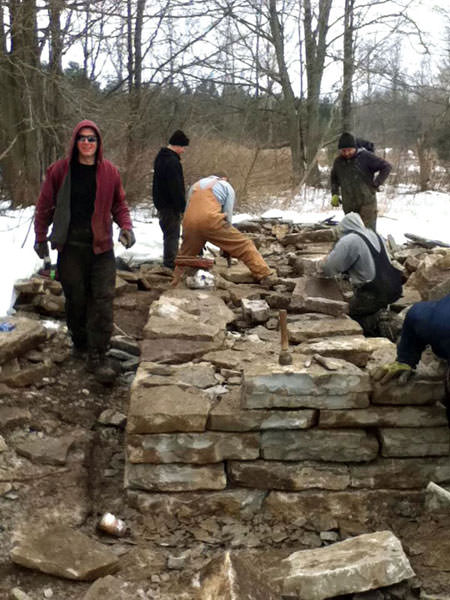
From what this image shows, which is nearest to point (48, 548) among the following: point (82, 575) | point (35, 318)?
point (82, 575)

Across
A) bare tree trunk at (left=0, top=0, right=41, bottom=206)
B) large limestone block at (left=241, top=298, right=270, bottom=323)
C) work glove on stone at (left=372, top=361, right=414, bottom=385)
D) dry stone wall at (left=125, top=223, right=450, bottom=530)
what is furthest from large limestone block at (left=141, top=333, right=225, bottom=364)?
bare tree trunk at (left=0, top=0, right=41, bottom=206)

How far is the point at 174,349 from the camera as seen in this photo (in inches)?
176

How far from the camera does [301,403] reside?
12.2ft

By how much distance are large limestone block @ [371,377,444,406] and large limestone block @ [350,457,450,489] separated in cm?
36

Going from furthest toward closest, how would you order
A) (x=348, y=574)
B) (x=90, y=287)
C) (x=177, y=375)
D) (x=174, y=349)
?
(x=90, y=287) → (x=174, y=349) → (x=177, y=375) → (x=348, y=574)

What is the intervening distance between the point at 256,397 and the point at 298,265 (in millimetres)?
3794

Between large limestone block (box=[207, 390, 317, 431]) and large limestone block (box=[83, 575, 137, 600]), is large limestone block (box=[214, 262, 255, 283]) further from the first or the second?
large limestone block (box=[83, 575, 137, 600])

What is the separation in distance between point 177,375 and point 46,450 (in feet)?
3.04

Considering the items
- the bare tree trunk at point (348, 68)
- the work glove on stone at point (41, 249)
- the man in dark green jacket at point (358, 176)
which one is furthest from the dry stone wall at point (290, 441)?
the bare tree trunk at point (348, 68)

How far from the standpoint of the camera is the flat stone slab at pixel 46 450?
391 cm

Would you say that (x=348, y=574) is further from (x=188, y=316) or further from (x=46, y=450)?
(x=188, y=316)

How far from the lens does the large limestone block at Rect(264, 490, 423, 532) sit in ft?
12.3

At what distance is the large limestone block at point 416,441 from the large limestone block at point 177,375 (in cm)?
112

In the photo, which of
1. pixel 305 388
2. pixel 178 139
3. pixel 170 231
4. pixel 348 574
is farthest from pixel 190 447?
pixel 178 139
